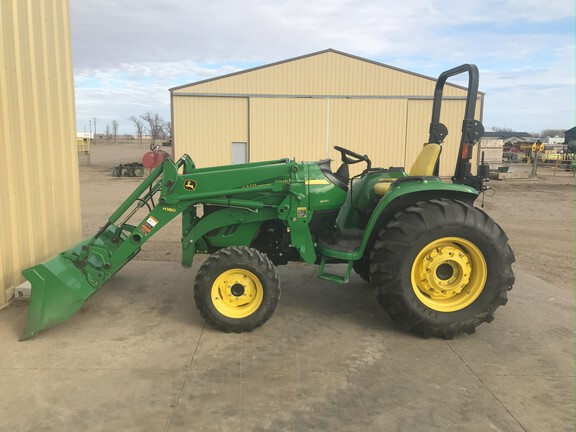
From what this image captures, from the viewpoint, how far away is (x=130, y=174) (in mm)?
22203

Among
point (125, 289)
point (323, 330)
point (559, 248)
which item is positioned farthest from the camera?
point (559, 248)

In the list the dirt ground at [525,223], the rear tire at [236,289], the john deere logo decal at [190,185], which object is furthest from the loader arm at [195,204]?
the dirt ground at [525,223]

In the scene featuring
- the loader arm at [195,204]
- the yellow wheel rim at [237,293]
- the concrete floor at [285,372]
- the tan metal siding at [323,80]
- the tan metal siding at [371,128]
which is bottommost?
the concrete floor at [285,372]

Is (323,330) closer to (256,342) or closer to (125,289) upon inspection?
(256,342)

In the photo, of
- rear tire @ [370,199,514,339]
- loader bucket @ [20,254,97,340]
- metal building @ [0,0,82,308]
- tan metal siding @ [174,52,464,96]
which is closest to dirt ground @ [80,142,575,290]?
metal building @ [0,0,82,308]

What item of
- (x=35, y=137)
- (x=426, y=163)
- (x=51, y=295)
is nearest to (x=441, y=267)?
(x=426, y=163)

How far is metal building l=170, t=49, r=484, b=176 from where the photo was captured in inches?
783

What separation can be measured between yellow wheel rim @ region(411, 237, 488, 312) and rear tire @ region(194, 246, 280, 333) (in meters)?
1.28

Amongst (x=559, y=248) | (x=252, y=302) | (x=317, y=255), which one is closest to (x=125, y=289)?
(x=252, y=302)

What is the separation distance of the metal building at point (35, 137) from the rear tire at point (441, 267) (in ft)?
11.7

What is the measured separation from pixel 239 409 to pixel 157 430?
0.51 metres

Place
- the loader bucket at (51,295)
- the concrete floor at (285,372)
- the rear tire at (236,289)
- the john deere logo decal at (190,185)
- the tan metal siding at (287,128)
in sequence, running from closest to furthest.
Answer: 1. the concrete floor at (285,372)
2. the loader bucket at (51,295)
3. the rear tire at (236,289)
4. the john deere logo decal at (190,185)
5. the tan metal siding at (287,128)

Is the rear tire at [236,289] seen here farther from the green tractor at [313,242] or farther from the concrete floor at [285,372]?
the concrete floor at [285,372]

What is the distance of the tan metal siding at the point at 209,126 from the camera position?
1998 centimetres
